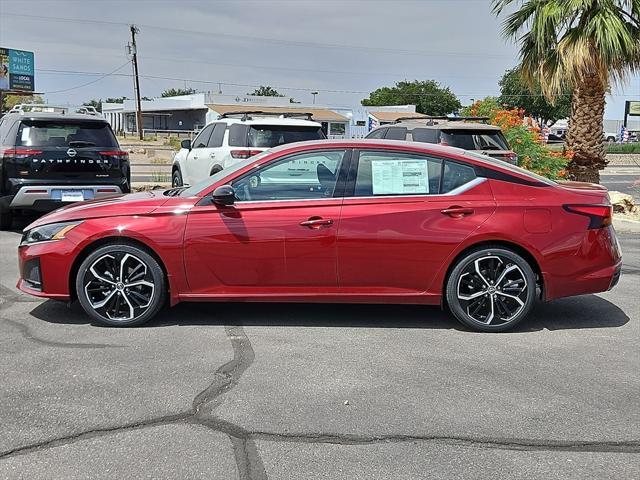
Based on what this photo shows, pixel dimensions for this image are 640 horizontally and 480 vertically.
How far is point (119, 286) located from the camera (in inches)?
221

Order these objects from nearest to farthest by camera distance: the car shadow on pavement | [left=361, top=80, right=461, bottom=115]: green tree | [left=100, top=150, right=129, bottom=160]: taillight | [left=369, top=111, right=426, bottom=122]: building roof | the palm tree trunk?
the car shadow on pavement
[left=100, top=150, right=129, bottom=160]: taillight
the palm tree trunk
[left=369, top=111, right=426, bottom=122]: building roof
[left=361, top=80, right=461, bottom=115]: green tree

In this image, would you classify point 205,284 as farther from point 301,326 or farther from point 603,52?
point 603,52

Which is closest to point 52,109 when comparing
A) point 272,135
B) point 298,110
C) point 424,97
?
point 272,135

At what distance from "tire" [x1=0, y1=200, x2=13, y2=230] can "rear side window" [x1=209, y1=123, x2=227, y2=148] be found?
3.63m

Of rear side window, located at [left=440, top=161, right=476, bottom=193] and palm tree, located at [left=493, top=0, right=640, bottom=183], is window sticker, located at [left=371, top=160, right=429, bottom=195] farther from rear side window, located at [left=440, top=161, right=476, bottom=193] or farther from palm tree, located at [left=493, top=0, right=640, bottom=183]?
palm tree, located at [left=493, top=0, right=640, bottom=183]

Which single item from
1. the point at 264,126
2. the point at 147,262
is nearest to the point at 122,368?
the point at 147,262

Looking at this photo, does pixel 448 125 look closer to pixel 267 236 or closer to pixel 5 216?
pixel 5 216

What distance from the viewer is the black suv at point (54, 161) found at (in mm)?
9461

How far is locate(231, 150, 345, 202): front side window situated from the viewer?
18.6 ft

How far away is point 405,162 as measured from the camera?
5734mm

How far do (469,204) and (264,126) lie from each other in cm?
632

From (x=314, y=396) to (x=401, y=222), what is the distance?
1.84 metres

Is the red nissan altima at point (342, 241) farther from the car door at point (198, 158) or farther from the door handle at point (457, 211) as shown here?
the car door at point (198, 158)

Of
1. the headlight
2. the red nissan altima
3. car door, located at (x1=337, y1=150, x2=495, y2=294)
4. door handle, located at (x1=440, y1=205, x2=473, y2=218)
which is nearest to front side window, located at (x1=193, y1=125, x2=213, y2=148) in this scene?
the headlight
